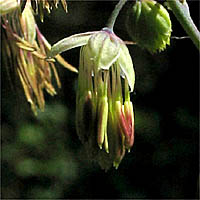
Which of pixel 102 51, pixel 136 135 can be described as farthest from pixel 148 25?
pixel 136 135

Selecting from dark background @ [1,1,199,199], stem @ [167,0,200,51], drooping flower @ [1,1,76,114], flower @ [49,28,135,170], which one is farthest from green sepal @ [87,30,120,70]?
dark background @ [1,1,199,199]

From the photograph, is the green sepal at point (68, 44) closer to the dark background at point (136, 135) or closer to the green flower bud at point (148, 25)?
the green flower bud at point (148, 25)

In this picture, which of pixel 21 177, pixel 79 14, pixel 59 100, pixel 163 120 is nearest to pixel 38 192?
pixel 21 177

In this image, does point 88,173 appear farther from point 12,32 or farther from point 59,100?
point 12,32

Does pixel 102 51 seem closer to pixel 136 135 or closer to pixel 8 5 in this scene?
pixel 8 5

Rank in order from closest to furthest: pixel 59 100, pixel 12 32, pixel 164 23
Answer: pixel 164 23 → pixel 12 32 → pixel 59 100
